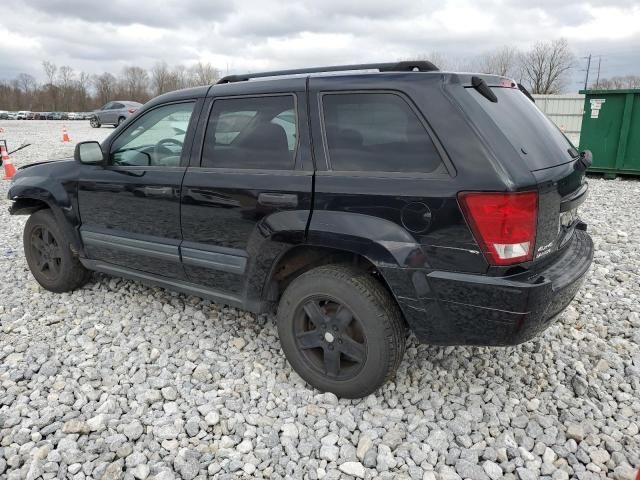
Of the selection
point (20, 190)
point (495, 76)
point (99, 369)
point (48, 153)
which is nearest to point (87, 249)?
point (20, 190)

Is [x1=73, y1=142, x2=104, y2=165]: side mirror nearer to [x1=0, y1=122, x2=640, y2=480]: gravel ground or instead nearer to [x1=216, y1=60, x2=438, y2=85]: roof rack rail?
[x1=216, y1=60, x2=438, y2=85]: roof rack rail

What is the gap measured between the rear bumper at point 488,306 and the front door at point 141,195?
1.79 metres

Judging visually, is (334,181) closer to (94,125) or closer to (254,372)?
(254,372)

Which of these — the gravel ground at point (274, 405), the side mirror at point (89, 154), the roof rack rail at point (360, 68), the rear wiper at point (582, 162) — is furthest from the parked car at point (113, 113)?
the rear wiper at point (582, 162)

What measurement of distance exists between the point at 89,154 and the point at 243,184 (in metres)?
1.50

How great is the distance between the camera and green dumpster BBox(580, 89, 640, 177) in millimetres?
9375

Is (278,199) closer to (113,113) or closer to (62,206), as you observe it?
(62,206)

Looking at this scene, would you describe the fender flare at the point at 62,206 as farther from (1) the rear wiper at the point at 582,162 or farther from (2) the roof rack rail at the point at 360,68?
(1) the rear wiper at the point at 582,162

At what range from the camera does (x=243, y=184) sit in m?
2.87

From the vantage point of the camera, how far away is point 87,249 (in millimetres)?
3926

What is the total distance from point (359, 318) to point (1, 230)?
6119 mm

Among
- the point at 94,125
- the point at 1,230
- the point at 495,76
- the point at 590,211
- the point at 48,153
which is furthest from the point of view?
the point at 94,125

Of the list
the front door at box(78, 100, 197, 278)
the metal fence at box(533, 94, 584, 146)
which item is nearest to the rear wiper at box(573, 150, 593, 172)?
the front door at box(78, 100, 197, 278)

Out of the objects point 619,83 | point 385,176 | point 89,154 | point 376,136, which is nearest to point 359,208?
point 385,176
